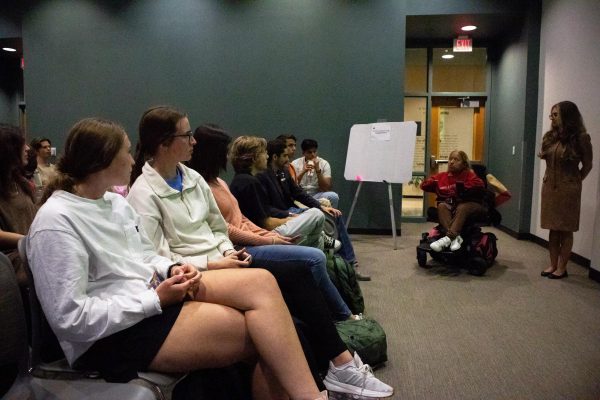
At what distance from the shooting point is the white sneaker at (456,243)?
Answer: 13.8ft

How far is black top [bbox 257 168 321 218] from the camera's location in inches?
131

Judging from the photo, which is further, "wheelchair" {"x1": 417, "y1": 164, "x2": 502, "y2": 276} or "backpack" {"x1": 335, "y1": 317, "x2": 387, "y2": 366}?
"wheelchair" {"x1": 417, "y1": 164, "x2": 502, "y2": 276}

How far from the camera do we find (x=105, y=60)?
235 inches

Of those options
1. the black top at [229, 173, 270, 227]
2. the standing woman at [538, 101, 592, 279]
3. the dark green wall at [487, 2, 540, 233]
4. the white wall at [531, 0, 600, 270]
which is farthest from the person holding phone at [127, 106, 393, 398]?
the dark green wall at [487, 2, 540, 233]

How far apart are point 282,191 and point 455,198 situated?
1.68 m

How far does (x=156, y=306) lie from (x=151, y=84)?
16.7 ft

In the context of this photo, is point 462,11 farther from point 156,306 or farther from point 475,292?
point 156,306

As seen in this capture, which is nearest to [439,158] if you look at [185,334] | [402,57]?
[402,57]

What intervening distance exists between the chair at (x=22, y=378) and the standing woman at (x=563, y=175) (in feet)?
12.1

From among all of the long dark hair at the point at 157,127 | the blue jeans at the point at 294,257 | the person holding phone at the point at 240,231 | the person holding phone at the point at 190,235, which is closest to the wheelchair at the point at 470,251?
the person holding phone at the point at 240,231

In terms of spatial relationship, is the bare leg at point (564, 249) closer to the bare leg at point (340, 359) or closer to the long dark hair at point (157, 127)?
the bare leg at point (340, 359)

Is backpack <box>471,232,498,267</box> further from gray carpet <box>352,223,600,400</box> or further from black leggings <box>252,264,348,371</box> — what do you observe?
black leggings <box>252,264,348,371</box>

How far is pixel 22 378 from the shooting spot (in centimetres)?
127

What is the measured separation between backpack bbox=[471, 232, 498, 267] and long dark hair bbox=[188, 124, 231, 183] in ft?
8.78
